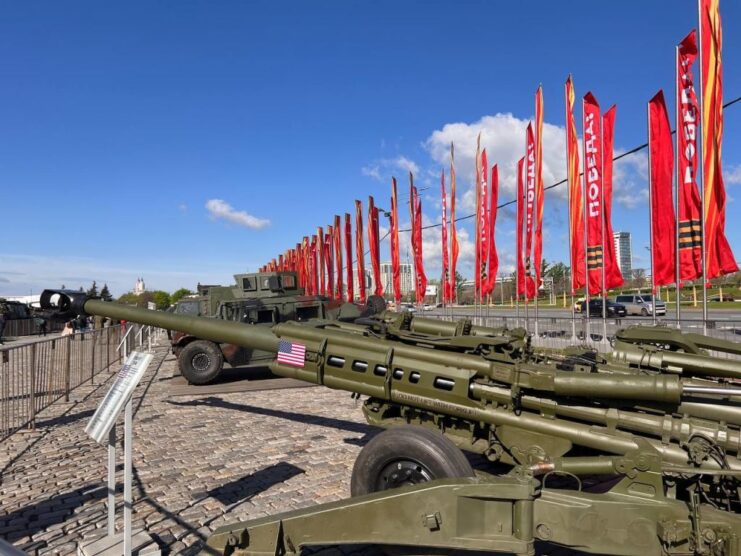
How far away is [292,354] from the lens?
4.89 meters

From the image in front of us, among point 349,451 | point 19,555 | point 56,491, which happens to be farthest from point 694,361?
point 56,491

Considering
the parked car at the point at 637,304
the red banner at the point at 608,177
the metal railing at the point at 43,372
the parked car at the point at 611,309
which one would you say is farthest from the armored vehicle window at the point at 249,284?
the parked car at the point at 637,304

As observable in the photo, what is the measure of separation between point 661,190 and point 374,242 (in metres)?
16.4

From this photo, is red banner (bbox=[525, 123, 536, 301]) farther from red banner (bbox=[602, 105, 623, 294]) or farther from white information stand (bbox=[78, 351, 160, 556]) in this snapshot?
white information stand (bbox=[78, 351, 160, 556])

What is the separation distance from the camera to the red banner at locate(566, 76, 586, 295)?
14.9 m

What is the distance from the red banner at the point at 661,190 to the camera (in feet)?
37.7

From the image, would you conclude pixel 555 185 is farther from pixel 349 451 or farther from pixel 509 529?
pixel 509 529

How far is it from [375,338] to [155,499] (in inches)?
102

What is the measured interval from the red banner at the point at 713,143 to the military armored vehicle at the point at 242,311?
8.27 m

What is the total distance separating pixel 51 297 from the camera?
645 centimetres

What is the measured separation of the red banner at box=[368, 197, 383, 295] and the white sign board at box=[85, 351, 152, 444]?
2232 cm

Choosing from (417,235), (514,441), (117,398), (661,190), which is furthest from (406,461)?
(417,235)

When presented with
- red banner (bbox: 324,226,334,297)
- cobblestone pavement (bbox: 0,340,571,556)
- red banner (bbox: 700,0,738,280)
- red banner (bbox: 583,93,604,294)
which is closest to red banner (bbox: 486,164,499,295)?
red banner (bbox: 583,93,604,294)

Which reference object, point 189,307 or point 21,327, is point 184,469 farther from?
point 21,327
